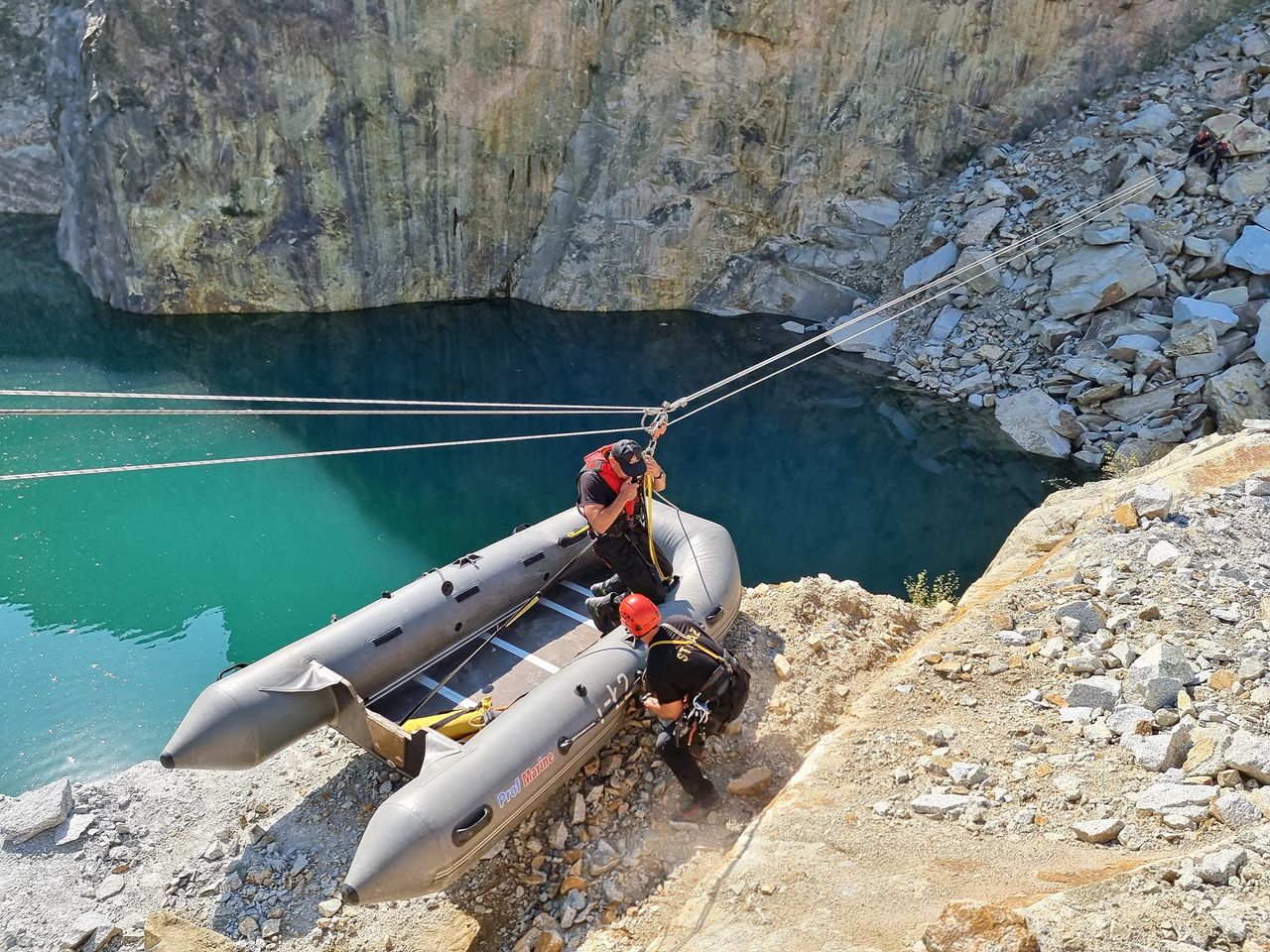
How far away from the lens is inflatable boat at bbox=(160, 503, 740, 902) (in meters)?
4.36

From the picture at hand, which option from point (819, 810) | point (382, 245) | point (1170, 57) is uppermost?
point (1170, 57)

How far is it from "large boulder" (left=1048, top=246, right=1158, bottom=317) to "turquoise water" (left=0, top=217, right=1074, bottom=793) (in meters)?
1.93

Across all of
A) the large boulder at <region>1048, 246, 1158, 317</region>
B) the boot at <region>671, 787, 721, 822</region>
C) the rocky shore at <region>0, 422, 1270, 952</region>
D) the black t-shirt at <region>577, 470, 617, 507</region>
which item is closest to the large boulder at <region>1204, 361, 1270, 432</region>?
the large boulder at <region>1048, 246, 1158, 317</region>

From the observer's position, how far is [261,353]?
14.4 meters

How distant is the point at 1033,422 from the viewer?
11.8 metres

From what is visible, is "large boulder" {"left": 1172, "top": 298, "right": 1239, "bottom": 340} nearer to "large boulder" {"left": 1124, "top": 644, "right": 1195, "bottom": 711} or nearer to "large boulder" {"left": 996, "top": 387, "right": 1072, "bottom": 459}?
"large boulder" {"left": 996, "top": 387, "right": 1072, "bottom": 459}

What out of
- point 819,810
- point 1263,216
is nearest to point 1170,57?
point 1263,216

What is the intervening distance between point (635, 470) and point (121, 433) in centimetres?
899

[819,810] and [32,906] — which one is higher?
[819,810]

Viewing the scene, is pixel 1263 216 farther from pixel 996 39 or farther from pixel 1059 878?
pixel 1059 878

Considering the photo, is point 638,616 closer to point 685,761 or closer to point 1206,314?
point 685,761

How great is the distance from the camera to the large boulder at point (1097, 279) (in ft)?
39.5

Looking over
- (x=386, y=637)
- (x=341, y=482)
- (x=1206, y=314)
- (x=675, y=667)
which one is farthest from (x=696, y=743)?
(x=1206, y=314)

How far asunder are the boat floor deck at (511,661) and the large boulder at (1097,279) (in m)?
8.71
